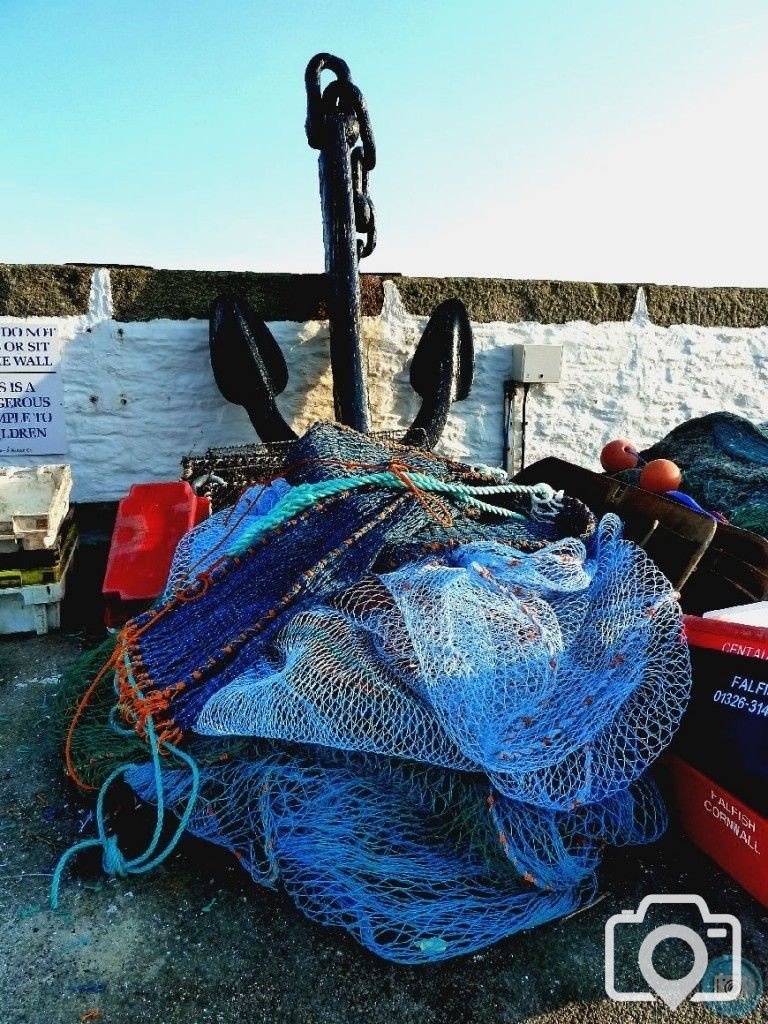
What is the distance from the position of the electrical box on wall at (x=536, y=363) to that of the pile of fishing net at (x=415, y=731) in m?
3.71

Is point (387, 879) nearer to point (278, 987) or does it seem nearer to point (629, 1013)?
point (278, 987)

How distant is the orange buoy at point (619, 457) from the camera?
4.76m

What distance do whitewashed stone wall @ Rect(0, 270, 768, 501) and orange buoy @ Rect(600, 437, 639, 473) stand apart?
5.51 feet

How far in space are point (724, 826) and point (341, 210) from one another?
4505 millimetres

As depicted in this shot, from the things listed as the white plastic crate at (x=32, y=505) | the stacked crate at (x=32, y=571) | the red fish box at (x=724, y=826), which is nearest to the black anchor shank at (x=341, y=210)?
the white plastic crate at (x=32, y=505)

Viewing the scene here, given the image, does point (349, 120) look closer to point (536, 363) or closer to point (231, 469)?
point (536, 363)

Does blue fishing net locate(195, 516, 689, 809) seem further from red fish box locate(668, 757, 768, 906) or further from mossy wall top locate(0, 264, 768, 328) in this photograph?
mossy wall top locate(0, 264, 768, 328)

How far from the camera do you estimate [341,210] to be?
5.17 meters

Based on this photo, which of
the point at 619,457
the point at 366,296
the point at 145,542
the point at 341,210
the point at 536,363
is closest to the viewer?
the point at 145,542

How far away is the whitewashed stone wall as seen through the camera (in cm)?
530

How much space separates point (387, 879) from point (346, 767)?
1.19 ft

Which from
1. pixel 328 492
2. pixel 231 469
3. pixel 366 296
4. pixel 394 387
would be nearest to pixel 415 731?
pixel 328 492

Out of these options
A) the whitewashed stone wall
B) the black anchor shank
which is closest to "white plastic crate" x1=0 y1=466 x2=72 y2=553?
the whitewashed stone wall

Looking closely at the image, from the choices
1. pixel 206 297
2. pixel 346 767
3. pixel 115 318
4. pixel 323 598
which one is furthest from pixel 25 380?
pixel 346 767
